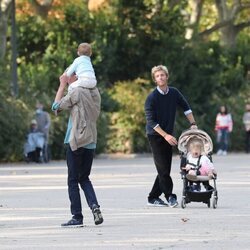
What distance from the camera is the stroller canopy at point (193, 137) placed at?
15.9m

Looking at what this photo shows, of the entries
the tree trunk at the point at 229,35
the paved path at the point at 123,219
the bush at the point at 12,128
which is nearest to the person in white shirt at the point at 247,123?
the tree trunk at the point at 229,35

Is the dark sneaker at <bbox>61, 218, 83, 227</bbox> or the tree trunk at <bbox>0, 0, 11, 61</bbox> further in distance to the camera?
the tree trunk at <bbox>0, 0, 11, 61</bbox>

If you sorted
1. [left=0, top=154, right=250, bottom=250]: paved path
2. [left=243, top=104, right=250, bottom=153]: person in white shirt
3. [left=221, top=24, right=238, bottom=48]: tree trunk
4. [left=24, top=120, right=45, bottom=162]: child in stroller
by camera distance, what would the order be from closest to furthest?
[left=0, top=154, right=250, bottom=250]: paved path < [left=24, top=120, right=45, bottom=162]: child in stroller < [left=243, top=104, right=250, bottom=153]: person in white shirt < [left=221, top=24, right=238, bottom=48]: tree trunk

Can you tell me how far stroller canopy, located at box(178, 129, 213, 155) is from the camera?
15859 millimetres

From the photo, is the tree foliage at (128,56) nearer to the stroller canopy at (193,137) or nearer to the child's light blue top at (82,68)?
the stroller canopy at (193,137)

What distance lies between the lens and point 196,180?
1567 cm

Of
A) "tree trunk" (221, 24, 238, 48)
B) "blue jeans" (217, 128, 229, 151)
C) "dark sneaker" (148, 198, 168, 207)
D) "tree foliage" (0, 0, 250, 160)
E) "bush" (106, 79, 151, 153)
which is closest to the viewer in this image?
"dark sneaker" (148, 198, 168, 207)

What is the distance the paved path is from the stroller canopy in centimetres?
83

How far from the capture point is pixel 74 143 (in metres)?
12.9

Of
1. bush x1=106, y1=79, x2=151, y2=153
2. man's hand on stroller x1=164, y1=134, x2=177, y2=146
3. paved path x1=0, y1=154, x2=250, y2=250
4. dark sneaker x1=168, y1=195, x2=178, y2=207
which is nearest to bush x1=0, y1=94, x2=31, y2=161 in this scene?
bush x1=106, y1=79, x2=151, y2=153

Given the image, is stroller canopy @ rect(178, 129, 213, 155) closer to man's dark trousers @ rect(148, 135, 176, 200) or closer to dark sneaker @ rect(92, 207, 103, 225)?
man's dark trousers @ rect(148, 135, 176, 200)

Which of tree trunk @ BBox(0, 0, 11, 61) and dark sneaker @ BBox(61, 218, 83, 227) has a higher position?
tree trunk @ BBox(0, 0, 11, 61)

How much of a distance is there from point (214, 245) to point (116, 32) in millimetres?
30051

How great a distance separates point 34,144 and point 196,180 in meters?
16.8
